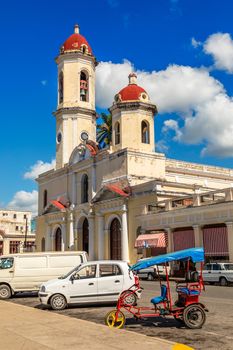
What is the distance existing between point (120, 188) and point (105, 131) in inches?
808

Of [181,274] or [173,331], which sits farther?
[181,274]

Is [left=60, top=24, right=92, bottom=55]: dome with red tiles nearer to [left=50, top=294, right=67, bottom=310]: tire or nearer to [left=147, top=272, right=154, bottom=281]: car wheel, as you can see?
[left=147, top=272, right=154, bottom=281]: car wheel

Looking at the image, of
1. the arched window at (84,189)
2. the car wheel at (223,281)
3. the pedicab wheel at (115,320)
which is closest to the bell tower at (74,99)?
the arched window at (84,189)

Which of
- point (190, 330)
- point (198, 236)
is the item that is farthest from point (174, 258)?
point (198, 236)

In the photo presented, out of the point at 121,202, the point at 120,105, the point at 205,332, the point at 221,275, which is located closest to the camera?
the point at 205,332

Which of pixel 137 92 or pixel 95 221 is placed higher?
pixel 137 92

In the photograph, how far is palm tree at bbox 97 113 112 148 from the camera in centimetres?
5588

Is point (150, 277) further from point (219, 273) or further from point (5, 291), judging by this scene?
point (5, 291)

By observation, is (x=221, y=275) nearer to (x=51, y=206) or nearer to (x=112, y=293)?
(x=112, y=293)

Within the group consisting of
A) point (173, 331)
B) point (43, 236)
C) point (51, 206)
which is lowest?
point (173, 331)

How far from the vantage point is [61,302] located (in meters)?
14.0

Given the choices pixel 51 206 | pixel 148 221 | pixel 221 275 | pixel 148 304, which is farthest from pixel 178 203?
pixel 51 206

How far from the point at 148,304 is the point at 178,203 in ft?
55.2

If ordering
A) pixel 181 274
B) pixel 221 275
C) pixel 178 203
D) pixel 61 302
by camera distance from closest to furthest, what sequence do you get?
pixel 61 302 < pixel 221 275 < pixel 181 274 < pixel 178 203
